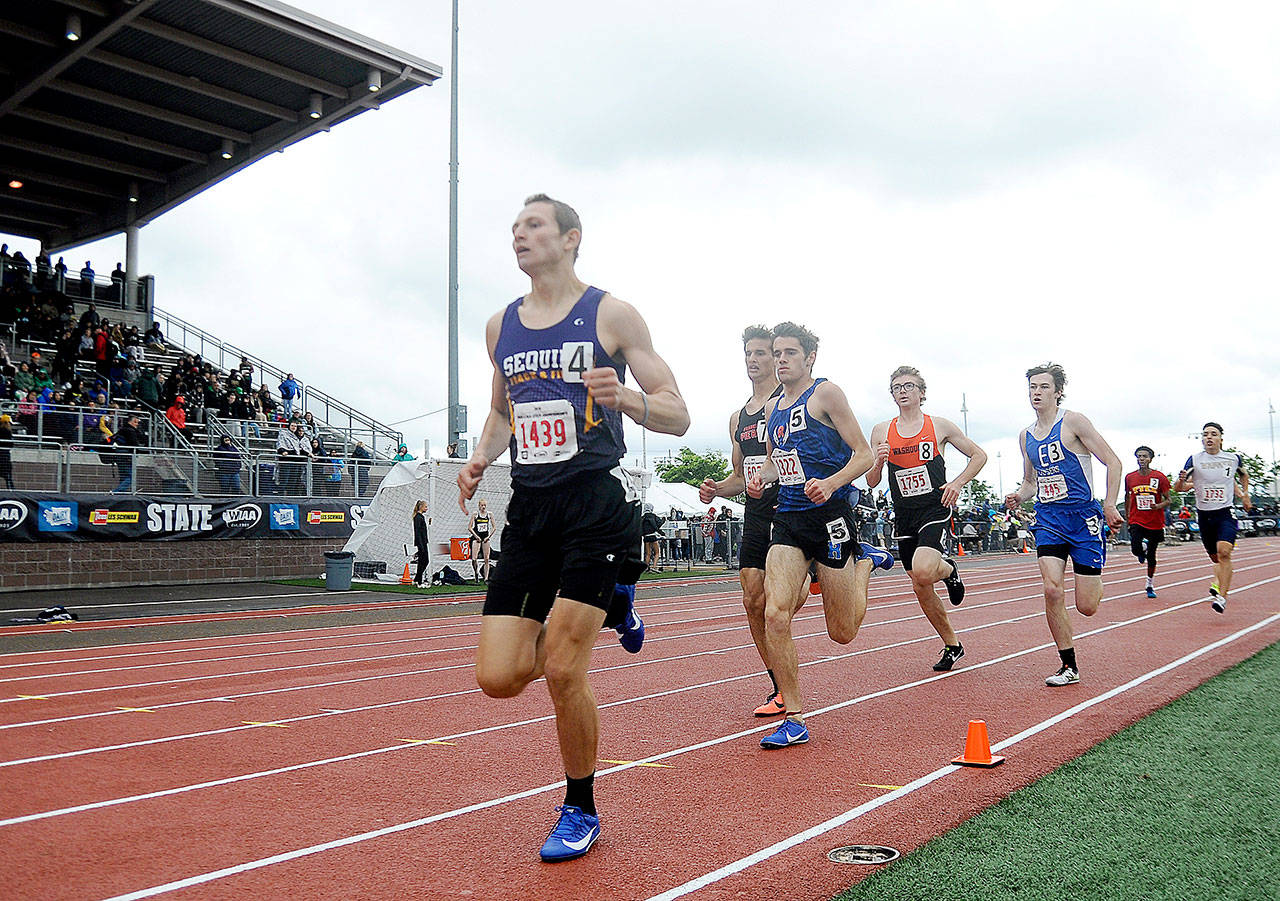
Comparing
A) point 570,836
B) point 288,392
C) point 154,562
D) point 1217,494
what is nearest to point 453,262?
point 288,392

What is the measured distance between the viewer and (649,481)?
26531 mm

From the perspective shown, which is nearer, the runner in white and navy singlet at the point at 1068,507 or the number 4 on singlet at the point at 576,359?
the number 4 on singlet at the point at 576,359

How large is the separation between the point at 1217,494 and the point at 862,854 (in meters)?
10.9

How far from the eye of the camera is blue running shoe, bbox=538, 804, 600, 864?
354cm

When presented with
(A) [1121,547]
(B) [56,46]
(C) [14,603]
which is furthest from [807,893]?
(A) [1121,547]

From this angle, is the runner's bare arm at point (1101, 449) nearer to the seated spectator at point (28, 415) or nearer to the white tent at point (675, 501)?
the seated spectator at point (28, 415)

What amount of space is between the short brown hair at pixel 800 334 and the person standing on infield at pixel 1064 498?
273 cm

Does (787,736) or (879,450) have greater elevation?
(879,450)

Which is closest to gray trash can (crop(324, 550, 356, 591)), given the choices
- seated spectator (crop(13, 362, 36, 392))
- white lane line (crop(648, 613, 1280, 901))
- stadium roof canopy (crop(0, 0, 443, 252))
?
seated spectator (crop(13, 362, 36, 392))

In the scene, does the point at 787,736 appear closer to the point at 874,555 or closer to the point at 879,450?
the point at 874,555

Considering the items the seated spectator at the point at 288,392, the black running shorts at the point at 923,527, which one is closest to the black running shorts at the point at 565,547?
the black running shorts at the point at 923,527

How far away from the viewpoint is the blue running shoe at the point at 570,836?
3543 millimetres

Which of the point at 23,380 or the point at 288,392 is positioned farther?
the point at 288,392

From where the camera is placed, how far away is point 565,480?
3.88m
